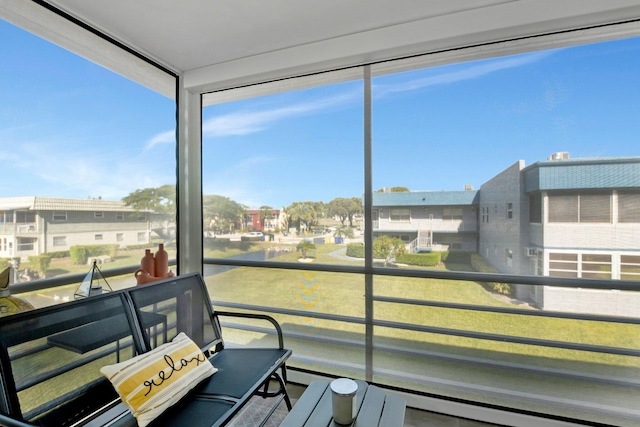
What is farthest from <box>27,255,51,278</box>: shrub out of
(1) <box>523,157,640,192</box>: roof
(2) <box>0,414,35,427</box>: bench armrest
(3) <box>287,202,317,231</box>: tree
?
(1) <box>523,157,640,192</box>: roof

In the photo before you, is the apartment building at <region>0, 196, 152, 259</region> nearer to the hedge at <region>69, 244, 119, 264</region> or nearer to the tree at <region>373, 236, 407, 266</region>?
the hedge at <region>69, 244, 119, 264</region>

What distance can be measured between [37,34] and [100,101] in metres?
0.48

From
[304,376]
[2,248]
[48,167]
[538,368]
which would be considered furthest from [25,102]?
[538,368]

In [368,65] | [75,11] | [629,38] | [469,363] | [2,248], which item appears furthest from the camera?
[368,65]

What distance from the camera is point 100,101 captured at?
225 cm

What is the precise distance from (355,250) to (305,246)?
47cm

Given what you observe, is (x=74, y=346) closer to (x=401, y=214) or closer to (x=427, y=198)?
(x=401, y=214)

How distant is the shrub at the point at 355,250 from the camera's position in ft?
8.09

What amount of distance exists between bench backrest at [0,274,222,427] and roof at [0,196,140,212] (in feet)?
2.54

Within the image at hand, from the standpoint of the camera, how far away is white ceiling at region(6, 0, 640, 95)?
1.90 meters

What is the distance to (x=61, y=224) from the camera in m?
2.01

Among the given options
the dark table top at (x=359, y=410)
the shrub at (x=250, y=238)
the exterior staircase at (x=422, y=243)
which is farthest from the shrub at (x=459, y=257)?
the shrub at (x=250, y=238)

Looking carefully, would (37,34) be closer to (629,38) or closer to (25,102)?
(25,102)

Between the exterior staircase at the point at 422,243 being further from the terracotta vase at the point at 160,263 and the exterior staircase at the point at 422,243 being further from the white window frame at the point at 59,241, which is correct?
the white window frame at the point at 59,241
